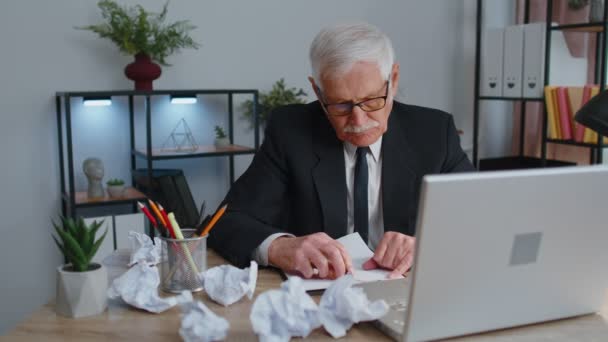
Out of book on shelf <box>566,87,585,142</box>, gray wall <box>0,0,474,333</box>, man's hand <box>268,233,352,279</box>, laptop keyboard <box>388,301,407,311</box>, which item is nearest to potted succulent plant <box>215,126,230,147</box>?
gray wall <box>0,0,474,333</box>

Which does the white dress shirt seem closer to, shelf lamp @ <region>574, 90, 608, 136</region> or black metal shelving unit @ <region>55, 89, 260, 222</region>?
shelf lamp @ <region>574, 90, 608, 136</region>

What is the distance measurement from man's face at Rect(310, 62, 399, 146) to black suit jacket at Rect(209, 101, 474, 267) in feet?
0.30

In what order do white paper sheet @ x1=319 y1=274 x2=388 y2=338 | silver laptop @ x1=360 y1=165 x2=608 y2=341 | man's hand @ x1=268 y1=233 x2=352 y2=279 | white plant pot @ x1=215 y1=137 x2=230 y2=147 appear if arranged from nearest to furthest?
silver laptop @ x1=360 y1=165 x2=608 y2=341
white paper sheet @ x1=319 y1=274 x2=388 y2=338
man's hand @ x1=268 y1=233 x2=352 y2=279
white plant pot @ x1=215 y1=137 x2=230 y2=147

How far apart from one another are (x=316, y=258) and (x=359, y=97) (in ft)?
1.61

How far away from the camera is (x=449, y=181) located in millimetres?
760

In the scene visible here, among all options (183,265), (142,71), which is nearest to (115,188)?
(142,71)

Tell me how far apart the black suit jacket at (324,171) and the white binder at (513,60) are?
183 cm

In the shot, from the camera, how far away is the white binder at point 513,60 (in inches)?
131

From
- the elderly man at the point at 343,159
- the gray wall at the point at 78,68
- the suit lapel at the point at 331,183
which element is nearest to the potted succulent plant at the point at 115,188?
the gray wall at the point at 78,68

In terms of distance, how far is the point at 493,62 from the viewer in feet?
11.6

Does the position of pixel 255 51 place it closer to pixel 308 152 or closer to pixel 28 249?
pixel 28 249

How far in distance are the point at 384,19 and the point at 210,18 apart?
1069 millimetres

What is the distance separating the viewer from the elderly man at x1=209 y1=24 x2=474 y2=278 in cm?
150

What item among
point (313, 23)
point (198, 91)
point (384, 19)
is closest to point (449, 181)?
point (198, 91)
